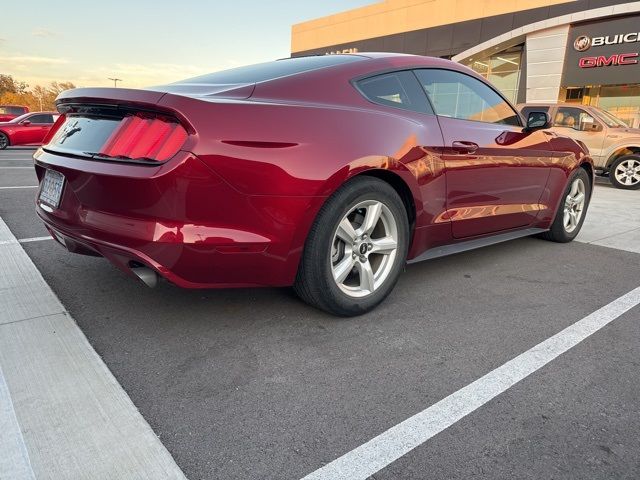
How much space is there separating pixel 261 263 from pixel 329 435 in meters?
0.88

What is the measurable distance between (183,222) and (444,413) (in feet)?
4.38

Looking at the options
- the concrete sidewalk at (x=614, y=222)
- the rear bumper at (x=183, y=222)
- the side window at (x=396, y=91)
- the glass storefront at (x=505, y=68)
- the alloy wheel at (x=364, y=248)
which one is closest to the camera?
the rear bumper at (x=183, y=222)

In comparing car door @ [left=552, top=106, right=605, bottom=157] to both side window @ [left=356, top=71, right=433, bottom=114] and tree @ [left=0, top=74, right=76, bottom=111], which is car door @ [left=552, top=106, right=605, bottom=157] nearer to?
side window @ [left=356, top=71, right=433, bottom=114]

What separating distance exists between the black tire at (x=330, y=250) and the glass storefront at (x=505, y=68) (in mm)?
22652

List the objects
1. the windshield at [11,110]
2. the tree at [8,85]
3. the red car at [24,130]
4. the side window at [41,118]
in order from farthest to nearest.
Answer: the tree at [8,85] → the windshield at [11,110] → the side window at [41,118] → the red car at [24,130]

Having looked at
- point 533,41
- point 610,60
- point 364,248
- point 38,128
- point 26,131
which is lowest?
point 364,248

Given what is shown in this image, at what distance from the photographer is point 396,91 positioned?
2.88 metres

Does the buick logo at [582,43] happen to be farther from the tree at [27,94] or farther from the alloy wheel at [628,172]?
the tree at [27,94]

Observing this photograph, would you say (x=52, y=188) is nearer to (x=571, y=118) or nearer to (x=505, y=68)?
(x=571, y=118)

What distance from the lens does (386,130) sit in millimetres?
2625

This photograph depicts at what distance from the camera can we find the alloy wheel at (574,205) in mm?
4590

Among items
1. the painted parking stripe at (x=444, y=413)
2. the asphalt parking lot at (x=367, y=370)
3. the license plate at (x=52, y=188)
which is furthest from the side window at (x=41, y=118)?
the painted parking stripe at (x=444, y=413)

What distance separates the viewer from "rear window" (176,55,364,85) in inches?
103

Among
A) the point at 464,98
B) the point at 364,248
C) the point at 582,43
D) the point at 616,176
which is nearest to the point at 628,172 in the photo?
the point at 616,176
